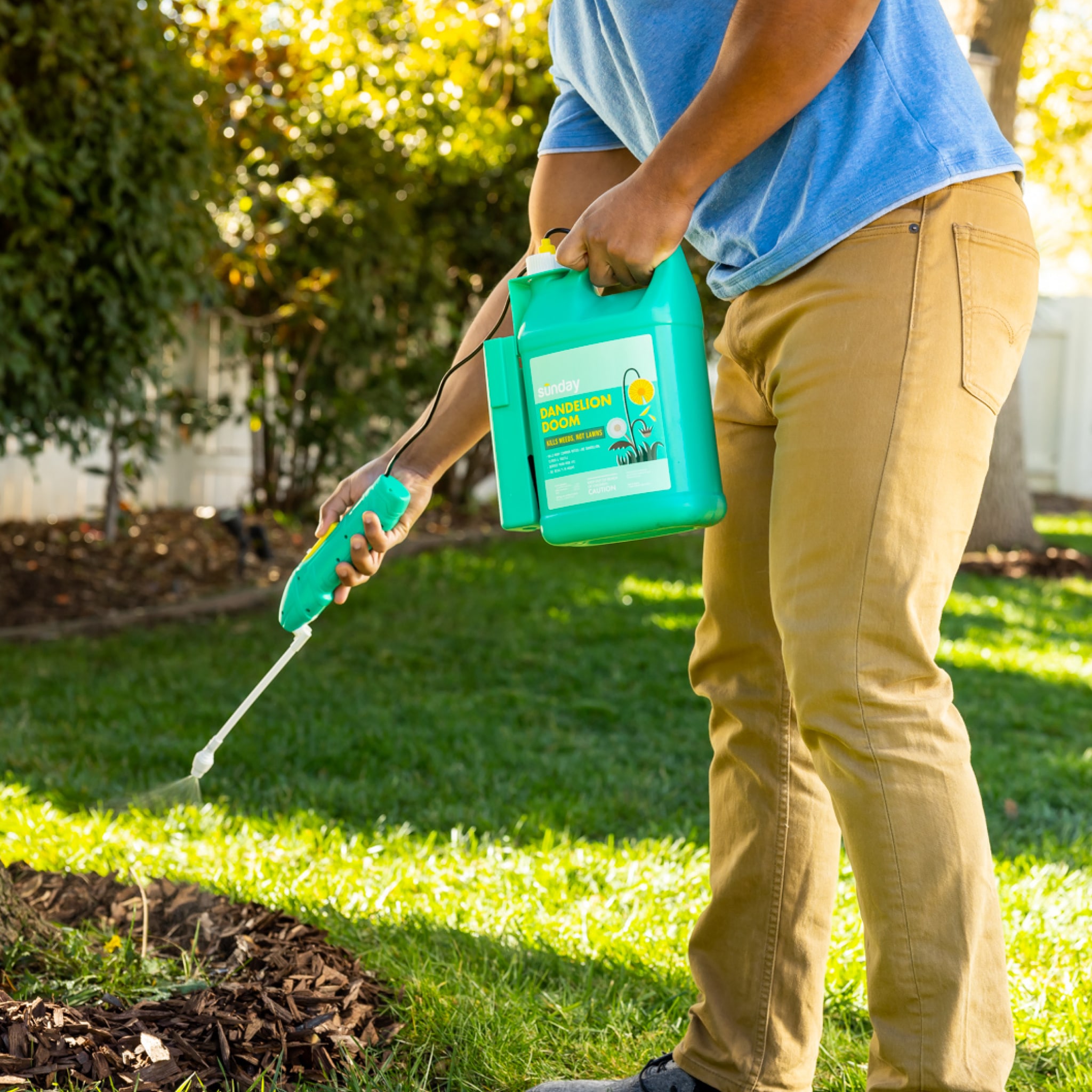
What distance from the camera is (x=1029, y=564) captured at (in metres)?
8.16

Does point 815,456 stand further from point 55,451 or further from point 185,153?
point 55,451

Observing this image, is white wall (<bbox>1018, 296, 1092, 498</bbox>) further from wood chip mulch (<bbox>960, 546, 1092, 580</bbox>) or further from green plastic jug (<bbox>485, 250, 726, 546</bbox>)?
green plastic jug (<bbox>485, 250, 726, 546</bbox>)

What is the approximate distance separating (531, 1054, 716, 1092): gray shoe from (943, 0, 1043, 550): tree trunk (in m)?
6.91

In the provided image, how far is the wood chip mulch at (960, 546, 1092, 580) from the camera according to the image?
7969 millimetres

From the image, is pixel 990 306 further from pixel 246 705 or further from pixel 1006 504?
pixel 1006 504

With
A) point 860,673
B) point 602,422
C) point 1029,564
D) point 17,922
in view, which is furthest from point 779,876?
point 1029,564

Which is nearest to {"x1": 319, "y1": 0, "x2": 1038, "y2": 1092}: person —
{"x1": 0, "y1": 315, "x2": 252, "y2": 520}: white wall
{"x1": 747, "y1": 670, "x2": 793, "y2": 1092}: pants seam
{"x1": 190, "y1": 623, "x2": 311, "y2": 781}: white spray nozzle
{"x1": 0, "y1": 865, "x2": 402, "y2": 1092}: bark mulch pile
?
{"x1": 747, "y1": 670, "x2": 793, "y2": 1092}: pants seam

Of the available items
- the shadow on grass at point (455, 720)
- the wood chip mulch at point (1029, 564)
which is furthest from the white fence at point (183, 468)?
the wood chip mulch at point (1029, 564)

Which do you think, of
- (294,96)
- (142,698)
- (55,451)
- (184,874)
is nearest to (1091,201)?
(294,96)

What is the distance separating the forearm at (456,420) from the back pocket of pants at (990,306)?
758 mm

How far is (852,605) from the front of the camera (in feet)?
4.58

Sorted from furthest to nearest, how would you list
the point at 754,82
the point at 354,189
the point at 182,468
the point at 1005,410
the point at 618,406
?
the point at 182,468 < the point at 1005,410 < the point at 354,189 < the point at 618,406 < the point at 754,82

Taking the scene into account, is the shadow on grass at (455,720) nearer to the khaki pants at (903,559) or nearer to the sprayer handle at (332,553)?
the sprayer handle at (332,553)

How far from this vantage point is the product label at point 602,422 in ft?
5.08
